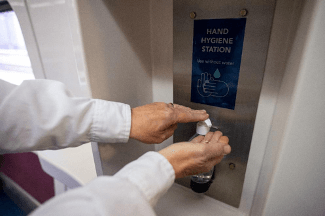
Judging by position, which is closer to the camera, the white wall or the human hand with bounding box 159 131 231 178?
the white wall

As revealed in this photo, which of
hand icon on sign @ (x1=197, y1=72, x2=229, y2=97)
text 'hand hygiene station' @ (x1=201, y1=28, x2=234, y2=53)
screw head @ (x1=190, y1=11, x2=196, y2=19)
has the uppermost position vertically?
screw head @ (x1=190, y1=11, x2=196, y2=19)

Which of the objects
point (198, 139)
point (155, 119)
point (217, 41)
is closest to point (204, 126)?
point (198, 139)

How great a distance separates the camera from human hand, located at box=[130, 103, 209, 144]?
0.58 meters

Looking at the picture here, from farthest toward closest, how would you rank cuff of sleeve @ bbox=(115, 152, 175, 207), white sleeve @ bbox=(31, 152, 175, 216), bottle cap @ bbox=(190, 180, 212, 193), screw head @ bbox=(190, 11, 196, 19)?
bottle cap @ bbox=(190, 180, 212, 193) < screw head @ bbox=(190, 11, 196, 19) < cuff of sleeve @ bbox=(115, 152, 175, 207) < white sleeve @ bbox=(31, 152, 175, 216)

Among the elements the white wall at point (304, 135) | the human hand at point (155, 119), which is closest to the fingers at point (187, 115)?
the human hand at point (155, 119)

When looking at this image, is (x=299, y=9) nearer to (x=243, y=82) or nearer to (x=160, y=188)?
(x=243, y=82)

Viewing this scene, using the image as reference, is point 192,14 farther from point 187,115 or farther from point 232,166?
point 232,166

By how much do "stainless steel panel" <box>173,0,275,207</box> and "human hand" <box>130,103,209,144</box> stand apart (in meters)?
0.11

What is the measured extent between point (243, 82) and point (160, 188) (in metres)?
0.40

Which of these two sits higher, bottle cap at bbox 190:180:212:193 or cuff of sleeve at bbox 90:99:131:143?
cuff of sleeve at bbox 90:99:131:143

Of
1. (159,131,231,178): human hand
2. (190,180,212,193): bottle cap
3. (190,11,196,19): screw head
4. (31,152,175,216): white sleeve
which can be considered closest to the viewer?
(31,152,175,216): white sleeve

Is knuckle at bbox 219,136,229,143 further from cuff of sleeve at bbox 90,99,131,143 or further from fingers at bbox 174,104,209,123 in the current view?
cuff of sleeve at bbox 90,99,131,143

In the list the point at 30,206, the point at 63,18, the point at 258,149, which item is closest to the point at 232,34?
the point at 258,149

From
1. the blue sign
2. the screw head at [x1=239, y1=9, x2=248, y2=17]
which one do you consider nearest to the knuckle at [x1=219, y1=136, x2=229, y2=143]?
the blue sign
